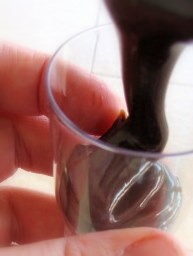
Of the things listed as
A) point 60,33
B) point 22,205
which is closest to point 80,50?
point 22,205

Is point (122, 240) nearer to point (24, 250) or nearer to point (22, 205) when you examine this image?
point (24, 250)

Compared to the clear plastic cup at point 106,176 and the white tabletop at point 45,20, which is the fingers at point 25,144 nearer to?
the clear plastic cup at point 106,176

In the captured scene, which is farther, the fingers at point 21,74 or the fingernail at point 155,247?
the fingers at point 21,74

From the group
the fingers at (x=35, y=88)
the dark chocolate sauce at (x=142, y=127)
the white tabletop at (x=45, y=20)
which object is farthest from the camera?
the white tabletop at (x=45, y=20)

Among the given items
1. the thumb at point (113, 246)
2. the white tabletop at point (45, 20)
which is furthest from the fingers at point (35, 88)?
the white tabletop at point (45, 20)

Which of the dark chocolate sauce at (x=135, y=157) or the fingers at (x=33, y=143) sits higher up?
the dark chocolate sauce at (x=135, y=157)

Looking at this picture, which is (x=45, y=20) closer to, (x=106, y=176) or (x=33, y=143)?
(x=33, y=143)
